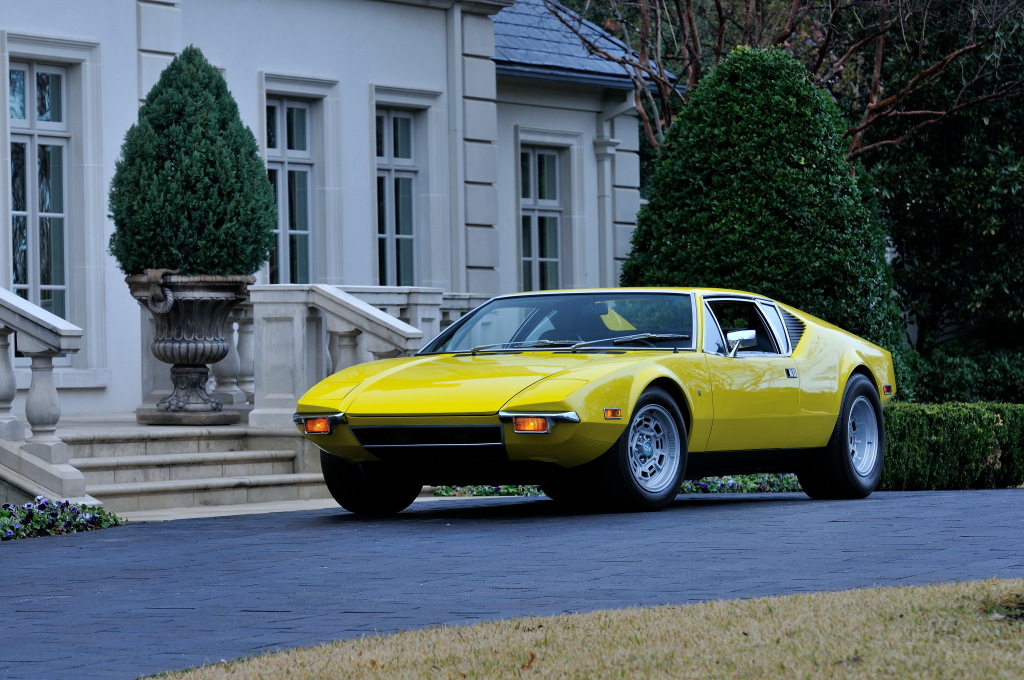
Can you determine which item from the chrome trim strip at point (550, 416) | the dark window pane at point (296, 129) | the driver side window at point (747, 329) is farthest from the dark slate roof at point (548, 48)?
the chrome trim strip at point (550, 416)

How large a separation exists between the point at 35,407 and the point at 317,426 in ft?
7.82

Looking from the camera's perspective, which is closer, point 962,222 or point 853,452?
point 853,452

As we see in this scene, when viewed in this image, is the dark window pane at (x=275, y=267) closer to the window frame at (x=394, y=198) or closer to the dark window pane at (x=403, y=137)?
the window frame at (x=394, y=198)

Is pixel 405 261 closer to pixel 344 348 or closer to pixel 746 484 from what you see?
pixel 344 348

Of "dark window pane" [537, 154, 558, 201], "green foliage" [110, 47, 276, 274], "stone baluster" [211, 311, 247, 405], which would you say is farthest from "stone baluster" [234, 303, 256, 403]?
"dark window pane" [537, 154, 558, 201]

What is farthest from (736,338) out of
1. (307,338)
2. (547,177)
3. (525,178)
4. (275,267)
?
(547,177)

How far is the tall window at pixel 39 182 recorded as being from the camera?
15.6 metres

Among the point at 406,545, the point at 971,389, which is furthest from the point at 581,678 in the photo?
the point at 971,389

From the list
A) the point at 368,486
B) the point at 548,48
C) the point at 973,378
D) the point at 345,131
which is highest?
the point at 548,48

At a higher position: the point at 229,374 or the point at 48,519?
the point at 229,374

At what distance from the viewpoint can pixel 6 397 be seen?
11.4m

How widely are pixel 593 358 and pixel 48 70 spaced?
25.4ft

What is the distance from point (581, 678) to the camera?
469cm

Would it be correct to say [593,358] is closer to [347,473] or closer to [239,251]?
[347,473]
